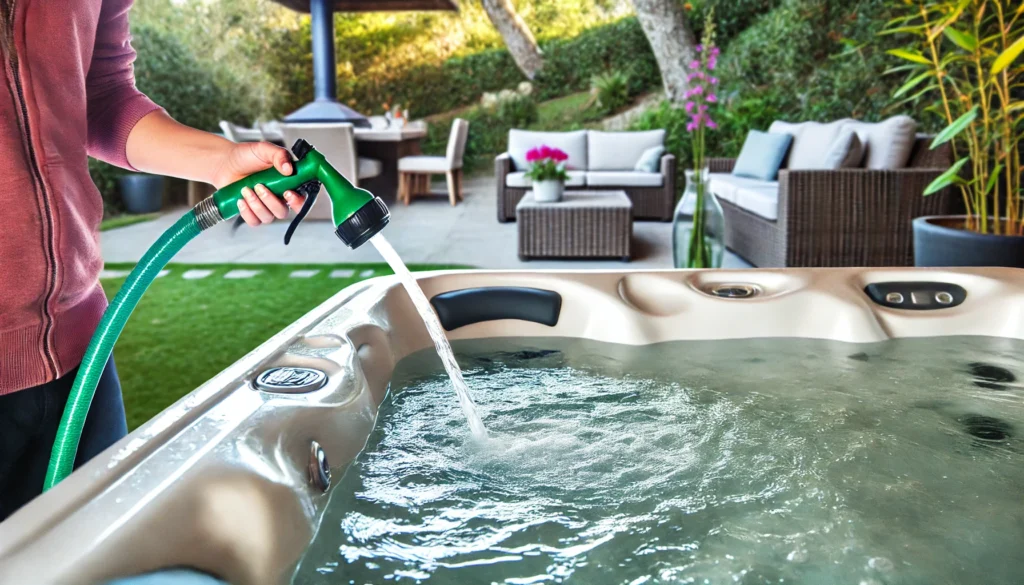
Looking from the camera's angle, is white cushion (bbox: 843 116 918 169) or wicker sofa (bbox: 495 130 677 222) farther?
wicker sofa (bbox: 495 130 677 222)

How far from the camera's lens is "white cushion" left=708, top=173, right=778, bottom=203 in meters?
4.60

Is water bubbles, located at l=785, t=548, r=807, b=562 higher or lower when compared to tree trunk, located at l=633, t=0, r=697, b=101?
lower

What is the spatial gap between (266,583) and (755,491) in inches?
24.4

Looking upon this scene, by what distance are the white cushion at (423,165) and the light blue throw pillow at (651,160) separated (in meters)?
1.71

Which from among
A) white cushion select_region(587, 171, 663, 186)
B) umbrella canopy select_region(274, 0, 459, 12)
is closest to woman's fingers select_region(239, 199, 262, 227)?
white cushion select_region(587, 171, 663, 186)

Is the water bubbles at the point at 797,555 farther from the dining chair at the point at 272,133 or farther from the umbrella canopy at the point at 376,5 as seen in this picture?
the umbrella canopy at the point at 376,5

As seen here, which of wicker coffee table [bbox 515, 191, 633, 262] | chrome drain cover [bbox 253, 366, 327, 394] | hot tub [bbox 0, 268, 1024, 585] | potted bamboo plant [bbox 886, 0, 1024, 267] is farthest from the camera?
wicker coffee table [bbox 515, 191, 633, 262]

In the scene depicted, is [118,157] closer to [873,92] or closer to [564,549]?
[564,549]

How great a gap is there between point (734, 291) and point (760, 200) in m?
2.35

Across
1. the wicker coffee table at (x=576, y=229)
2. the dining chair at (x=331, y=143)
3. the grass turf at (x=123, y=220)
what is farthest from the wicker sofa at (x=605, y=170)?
the grass turf at (x=123, y=220)

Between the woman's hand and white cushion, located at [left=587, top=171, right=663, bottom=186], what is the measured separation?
5.22m

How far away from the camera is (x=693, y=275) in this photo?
1908 millimetres

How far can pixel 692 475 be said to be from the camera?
113 centimetres

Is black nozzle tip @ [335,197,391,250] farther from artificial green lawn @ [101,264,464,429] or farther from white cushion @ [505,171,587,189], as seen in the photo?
white cushion @ [505,171,587,189]
